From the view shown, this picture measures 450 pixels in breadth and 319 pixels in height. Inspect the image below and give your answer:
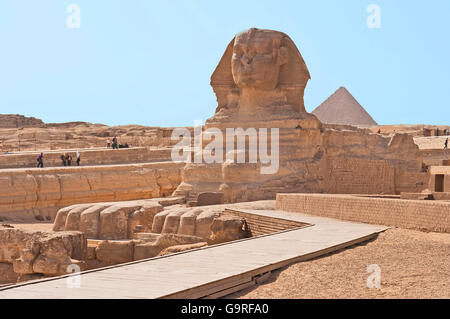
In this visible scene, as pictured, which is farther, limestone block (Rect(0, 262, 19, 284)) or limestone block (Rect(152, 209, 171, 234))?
limestone block (Rect(152, 209, 171, 234))

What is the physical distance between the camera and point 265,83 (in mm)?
13695

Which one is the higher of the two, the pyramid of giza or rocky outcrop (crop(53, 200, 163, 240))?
the pyramid of giza

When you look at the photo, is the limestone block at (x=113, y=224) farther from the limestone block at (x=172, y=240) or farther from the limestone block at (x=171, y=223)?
the limestone block at (x=172, y=240)

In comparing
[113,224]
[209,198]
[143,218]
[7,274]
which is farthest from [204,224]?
[7,274]

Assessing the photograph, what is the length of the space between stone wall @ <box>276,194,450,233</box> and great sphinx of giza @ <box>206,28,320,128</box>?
3.41 meters

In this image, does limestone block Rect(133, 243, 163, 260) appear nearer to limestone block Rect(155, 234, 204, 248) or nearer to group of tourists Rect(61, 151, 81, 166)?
limestone block Rect(155, 234, 204, 248)

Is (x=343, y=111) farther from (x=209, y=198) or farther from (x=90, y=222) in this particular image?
(x=90, y=222)

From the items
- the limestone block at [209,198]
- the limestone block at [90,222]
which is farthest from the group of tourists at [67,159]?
the limestone block at [209,198]

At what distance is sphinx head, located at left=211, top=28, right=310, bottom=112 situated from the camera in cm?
1351

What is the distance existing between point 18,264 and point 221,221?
334cm

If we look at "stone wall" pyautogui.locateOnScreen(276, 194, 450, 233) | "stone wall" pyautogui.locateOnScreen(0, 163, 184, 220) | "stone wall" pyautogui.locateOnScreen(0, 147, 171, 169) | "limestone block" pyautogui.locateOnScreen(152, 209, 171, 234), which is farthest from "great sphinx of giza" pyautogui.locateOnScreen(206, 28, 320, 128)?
"stone wall" pyautogui.locateOnScreen(0, 147, 171, 169)

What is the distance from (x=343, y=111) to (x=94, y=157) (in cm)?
2267
